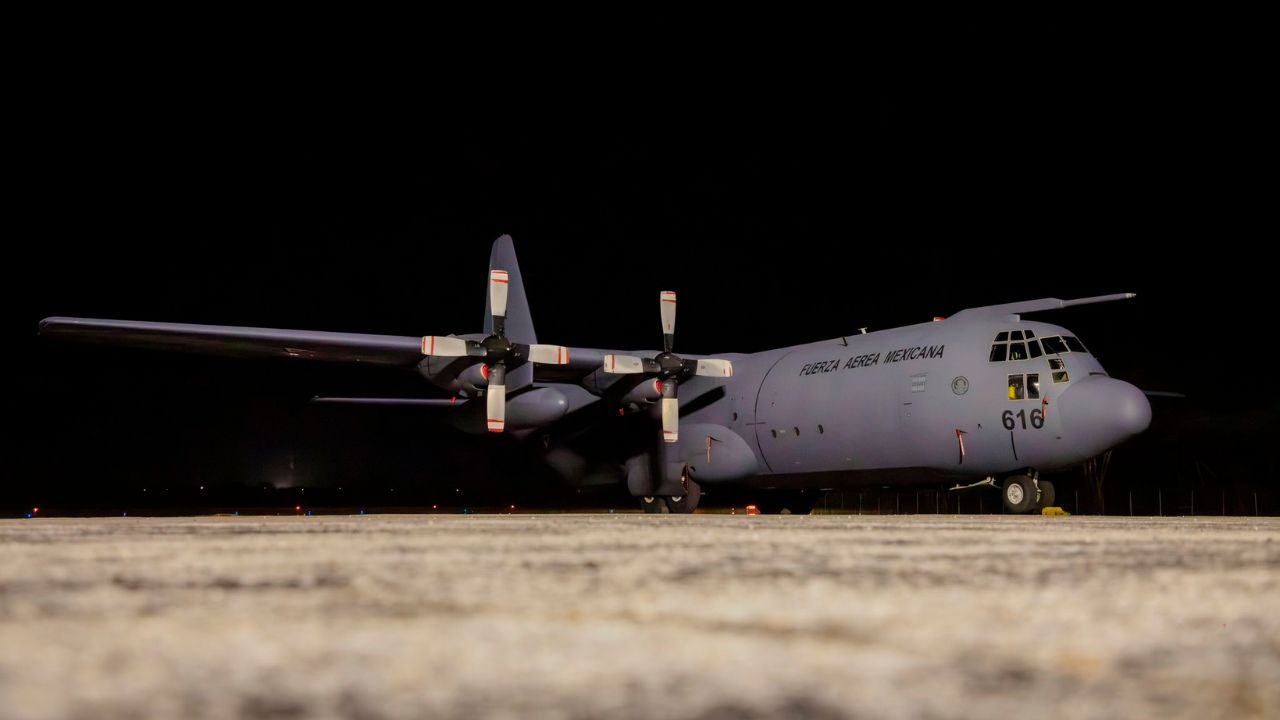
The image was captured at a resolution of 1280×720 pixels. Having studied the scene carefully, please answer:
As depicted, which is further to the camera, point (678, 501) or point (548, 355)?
point (678, 501)

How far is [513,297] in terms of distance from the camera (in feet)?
83.4

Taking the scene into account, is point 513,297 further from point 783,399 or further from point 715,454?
point 783,399

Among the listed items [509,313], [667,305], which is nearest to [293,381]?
[509,313]

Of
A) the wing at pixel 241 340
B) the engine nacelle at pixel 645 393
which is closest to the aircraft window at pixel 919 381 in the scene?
the engine nacelle at pixel 645 393

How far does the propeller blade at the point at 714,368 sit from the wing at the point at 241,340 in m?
5.10

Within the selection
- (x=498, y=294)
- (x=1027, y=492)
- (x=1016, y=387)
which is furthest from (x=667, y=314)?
(x=1027, y=492)

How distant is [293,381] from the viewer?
64.6 meters

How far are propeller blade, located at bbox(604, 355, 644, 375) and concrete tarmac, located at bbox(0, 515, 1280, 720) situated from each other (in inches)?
615

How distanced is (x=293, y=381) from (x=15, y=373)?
15109mm

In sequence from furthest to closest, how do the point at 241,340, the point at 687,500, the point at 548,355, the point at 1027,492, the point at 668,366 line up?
the point at 687,500 → the point at 668,366 → the point at 548,355 → the point at 241,340 → the point at 1027,492

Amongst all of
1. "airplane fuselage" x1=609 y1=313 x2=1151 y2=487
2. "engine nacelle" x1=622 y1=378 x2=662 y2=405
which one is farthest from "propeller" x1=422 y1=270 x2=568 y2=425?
"airplane fuselage" x1=609 y1=313 x2=1151 y2=487

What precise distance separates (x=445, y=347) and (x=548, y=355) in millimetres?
1798

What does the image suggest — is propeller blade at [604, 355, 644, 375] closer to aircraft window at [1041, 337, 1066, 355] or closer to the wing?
the wing

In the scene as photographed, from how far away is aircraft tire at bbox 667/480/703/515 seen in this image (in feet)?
70.9
